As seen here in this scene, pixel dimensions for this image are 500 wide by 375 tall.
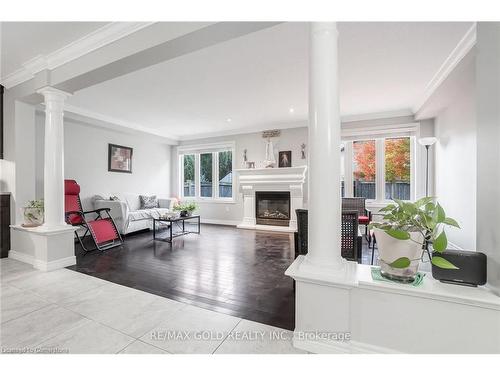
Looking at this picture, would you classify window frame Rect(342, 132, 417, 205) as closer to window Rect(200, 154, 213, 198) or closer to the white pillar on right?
window Rect(200, 154, 213, 198)

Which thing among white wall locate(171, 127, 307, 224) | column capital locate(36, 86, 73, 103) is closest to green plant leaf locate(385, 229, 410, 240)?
column capital locate(36, 86, 73, 103)

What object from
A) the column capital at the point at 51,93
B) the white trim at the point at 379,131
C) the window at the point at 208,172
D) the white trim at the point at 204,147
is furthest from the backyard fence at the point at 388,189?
the column capital at the point at 51,93

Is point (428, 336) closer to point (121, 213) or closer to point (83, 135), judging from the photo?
point (121, 213)

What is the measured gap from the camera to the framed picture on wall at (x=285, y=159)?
5.97 meters

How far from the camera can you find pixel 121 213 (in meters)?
4.72

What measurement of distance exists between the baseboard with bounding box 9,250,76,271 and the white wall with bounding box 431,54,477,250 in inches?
208

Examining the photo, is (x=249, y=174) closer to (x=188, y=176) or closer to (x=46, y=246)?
(x=188, y=176)

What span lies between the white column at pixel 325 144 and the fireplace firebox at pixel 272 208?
4381mm

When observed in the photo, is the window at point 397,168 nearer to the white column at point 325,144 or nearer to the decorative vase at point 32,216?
the white column at point 325,144

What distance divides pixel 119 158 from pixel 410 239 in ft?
20.2

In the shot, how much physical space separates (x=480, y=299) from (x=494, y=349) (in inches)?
11.1

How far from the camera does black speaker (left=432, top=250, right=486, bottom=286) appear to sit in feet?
4.27

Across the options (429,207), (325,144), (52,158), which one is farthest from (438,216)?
(52,158)
